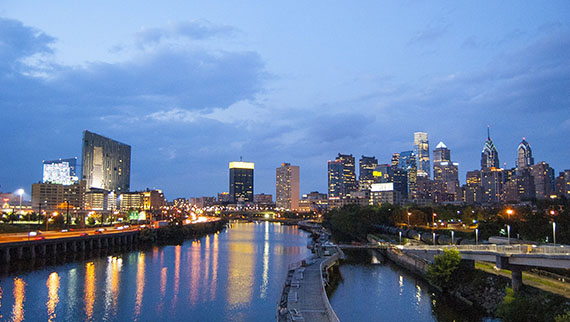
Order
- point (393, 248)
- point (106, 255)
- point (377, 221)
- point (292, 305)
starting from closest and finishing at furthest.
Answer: point (292, 305)
point (393, 248)
point (106, 255)
point (377, 221)

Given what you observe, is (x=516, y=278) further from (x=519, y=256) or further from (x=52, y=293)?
(x=52, y=293)

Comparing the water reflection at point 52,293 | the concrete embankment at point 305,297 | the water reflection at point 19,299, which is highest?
the concrete embankment at point 305,297

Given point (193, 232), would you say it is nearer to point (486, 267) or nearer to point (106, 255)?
point (106, 255)


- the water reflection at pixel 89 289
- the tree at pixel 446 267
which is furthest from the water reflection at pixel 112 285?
the tree at pixel 446 267

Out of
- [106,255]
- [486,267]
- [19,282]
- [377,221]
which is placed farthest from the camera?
[377,221]

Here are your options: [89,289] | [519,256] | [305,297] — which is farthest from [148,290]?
[519,256]

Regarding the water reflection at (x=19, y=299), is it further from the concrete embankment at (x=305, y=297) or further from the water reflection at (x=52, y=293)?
the concrete embankment at (x=305, y=297)

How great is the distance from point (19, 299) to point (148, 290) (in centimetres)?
1263

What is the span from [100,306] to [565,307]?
3892 cm

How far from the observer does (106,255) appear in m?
81.6

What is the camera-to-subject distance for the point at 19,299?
42.9 metres

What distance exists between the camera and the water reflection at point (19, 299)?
3739cm

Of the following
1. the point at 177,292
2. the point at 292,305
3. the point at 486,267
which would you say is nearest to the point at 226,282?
the point at 177,292

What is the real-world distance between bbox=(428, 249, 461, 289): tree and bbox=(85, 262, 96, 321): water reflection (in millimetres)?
34910
